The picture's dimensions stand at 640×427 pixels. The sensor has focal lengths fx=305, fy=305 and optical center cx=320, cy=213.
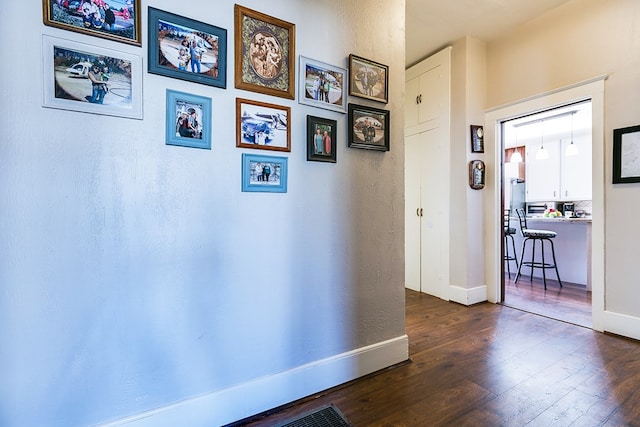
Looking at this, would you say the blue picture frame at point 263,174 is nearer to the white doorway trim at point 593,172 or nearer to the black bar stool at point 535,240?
the white doorway trim at point 593,172

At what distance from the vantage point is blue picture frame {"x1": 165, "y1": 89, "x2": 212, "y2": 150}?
55.9 inches

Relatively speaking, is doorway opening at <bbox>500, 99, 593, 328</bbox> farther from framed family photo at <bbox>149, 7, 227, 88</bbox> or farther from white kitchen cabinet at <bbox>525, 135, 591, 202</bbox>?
framed family photo at <bbox>149, 7, 227, 88</bbox>

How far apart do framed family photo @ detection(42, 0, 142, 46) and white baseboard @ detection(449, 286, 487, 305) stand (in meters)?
3.63

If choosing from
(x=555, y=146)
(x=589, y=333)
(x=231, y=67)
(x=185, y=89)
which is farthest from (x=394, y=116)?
(x=555, y=146)

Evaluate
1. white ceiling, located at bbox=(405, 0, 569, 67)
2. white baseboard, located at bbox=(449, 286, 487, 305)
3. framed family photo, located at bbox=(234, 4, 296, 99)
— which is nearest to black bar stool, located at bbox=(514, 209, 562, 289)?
A: white baseboard, located at bbox=(449, 286, 487, 305)

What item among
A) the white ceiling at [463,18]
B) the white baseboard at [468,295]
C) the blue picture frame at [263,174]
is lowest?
the white baseboard at [468,295]

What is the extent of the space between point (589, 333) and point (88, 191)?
12.3 feet

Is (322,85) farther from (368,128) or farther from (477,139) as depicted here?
(477,139)

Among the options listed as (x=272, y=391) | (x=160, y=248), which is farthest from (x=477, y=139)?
(x=160, y=248)

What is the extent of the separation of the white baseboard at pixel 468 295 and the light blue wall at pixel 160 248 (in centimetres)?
196

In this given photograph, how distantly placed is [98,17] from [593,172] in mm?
3709

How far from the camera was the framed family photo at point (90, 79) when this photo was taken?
3.96 ft

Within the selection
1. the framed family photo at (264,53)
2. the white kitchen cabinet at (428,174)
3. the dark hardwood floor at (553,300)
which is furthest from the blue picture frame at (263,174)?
the dark hardwood floor at (553,300)

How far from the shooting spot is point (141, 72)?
136 centimetres
